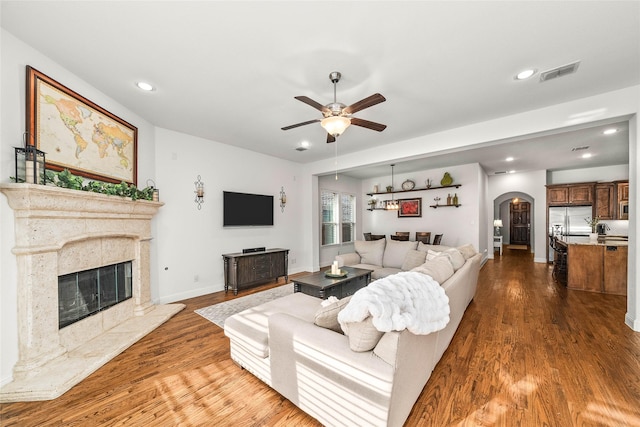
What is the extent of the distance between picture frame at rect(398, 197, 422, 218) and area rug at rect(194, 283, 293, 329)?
185 inches

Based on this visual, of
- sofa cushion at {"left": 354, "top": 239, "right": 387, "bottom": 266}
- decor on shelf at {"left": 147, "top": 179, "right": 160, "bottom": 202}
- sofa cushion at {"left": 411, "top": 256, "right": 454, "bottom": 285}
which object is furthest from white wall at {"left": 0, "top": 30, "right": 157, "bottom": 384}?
sofa cushion at {"left": 354, "top": 239, "right": 387, "bottom": 266}

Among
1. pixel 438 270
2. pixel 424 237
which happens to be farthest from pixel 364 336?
pixel 424 237

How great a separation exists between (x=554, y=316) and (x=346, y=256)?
3143 mm

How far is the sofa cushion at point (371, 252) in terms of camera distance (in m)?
5.03

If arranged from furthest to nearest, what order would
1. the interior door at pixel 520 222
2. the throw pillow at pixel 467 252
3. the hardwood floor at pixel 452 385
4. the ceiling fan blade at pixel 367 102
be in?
the interior door at pixel 520 222
the throw pillow at pixel 467 252
the ceiling fan blade at pixel 367 102
the hardwood floor at pixel 452 385

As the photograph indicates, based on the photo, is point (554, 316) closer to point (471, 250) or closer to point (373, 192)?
point (471, 250)

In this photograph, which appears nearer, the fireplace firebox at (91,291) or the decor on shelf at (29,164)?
the decor on shelf at (29,164)

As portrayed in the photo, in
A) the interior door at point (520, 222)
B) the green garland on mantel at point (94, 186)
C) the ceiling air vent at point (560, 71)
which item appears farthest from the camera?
the interior door at point (520, 222)

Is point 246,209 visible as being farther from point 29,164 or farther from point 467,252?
point 467,252

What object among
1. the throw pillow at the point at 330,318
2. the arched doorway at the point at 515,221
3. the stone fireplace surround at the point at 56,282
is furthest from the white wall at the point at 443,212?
the stone fireplace surround at the point at 56,282

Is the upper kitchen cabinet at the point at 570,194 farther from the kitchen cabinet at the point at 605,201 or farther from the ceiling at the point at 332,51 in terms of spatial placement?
the ceiling at the point at 332,51

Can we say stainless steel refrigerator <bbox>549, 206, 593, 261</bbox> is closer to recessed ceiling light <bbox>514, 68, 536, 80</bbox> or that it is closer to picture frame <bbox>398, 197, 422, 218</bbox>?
picture frame <bbox>398, 197, 422, 218</bbox>

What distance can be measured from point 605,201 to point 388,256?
6.95 m

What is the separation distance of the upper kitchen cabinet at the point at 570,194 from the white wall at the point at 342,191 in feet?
18.2
